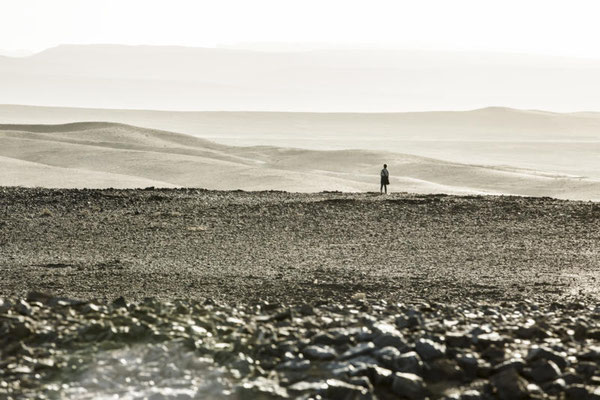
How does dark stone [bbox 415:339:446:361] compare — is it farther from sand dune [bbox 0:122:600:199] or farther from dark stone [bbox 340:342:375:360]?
sand dune [bbox 0:122:600:199]

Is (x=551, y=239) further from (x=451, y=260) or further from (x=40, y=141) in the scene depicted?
(x=40, y=141)

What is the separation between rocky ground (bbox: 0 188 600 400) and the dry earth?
0.05 meters

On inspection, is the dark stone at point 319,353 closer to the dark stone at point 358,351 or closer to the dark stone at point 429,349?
the dark stone at point 358,351

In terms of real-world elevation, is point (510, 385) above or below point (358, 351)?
below

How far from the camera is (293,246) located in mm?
15469

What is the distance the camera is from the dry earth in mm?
12109

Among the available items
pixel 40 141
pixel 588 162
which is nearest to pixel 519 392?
pixel 40 141

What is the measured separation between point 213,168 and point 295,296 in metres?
27.2

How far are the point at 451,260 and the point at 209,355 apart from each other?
689cm

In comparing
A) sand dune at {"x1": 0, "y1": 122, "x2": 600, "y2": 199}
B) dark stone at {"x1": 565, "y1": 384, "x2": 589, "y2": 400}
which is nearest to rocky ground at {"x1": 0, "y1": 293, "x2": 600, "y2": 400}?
dark stone at {"x1": 565, "y1": 384, "x2": 589, "y2": 400}

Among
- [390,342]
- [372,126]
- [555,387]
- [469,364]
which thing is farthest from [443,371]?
[372,126]

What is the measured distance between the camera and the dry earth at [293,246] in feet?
39.7

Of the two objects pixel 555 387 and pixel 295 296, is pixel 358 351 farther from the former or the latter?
pixel 295 296

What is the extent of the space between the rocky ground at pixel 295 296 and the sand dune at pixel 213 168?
37.4ft
